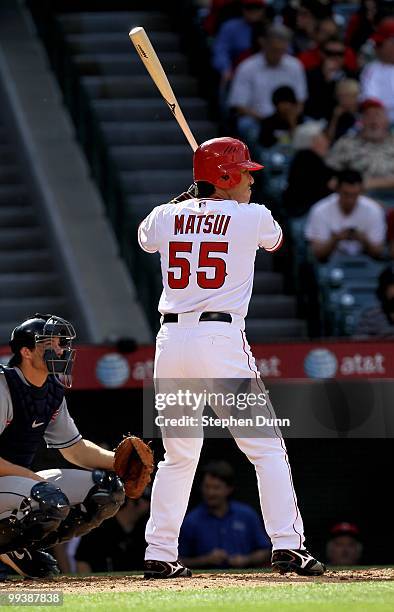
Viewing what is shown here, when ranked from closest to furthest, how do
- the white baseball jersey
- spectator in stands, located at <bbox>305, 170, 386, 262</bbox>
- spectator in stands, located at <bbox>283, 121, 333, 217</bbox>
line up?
the white baseball jersey, spectator in stands, located at <bbox>305, 170, 386, 262</bbox>, spectator in stands, located at <bbox>283, 121, 333, 217</bbox>

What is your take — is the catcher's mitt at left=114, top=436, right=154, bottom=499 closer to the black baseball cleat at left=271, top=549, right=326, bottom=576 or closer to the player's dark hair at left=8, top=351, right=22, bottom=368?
the player's dark hair at left=8, top=351, right=22, bottom=368

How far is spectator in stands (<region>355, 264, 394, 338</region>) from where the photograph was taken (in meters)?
10.7

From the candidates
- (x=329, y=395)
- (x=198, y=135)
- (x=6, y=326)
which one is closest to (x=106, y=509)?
(x=329, y=395)

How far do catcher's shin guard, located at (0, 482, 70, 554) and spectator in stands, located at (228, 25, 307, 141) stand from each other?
22.4 feet

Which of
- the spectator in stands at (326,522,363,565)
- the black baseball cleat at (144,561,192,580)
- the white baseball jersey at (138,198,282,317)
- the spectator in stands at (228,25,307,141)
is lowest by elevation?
the black baseball cleat at (144,561,192,580)

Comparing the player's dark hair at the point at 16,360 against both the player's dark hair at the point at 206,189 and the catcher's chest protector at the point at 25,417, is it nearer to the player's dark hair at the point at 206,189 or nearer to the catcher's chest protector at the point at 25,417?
the catcher's chest protector at the point at 25,417

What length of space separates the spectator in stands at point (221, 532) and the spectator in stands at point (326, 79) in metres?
4.89

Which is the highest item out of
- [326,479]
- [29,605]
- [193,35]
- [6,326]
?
[193,35]

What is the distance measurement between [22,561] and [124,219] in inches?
212

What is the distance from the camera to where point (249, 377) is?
7.03m

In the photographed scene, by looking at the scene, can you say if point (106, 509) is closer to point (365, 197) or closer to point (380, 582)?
point (380, 582)

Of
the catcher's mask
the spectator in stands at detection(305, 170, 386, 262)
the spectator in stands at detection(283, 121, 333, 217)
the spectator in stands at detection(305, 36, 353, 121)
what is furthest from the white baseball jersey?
the spectator in stands at detection(305, 36, 353, 121)

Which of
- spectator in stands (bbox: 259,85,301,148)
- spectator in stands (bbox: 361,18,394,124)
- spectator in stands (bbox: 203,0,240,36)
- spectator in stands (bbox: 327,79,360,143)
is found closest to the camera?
spectator in stands (bbox: 259,85,301,148)

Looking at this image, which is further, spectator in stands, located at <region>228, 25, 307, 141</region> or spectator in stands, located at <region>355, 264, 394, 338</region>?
spectator in stands, located at <region>228, 25, 307, 141</region>
